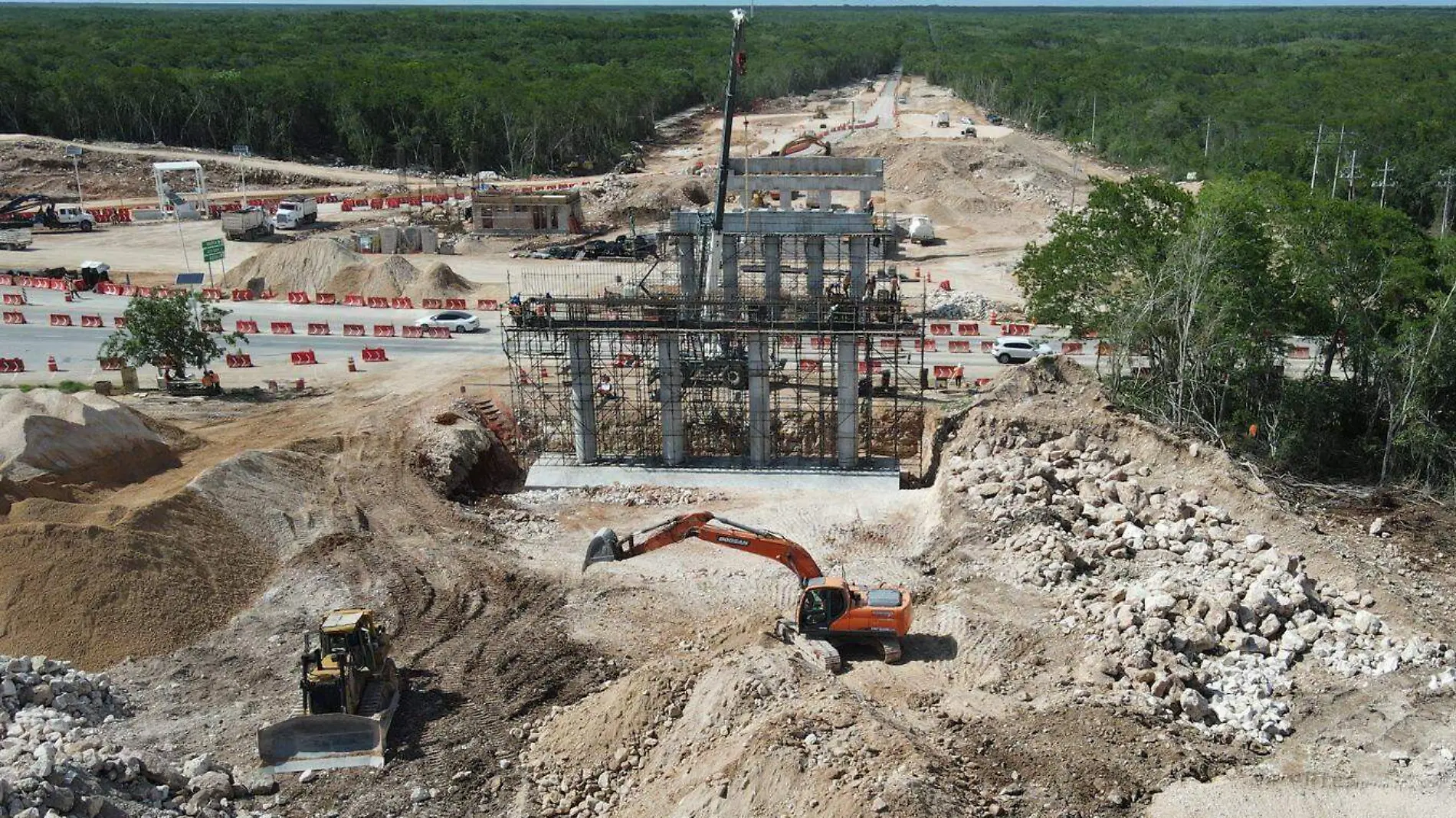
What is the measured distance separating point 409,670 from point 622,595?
5272 millimetres

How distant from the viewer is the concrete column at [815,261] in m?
40.3

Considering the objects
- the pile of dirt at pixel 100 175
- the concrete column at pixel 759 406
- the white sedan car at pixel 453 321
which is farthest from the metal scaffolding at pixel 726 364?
the pile of dirt at pixel 100 175

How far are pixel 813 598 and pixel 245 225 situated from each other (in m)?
57.6

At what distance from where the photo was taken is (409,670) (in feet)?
84.6

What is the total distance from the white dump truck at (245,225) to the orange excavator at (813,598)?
Answer: 54170mm

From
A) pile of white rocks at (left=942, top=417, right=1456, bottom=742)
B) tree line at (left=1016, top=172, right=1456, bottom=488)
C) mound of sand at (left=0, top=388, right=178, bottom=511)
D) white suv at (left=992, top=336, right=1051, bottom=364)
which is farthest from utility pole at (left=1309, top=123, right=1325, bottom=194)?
mound of sand at (left=0, top=388, right=178, bottom=511)

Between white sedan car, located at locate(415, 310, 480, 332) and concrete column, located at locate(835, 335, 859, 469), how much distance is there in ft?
71.8

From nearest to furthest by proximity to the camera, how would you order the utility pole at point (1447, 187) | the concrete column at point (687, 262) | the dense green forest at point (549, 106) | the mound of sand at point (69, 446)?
the mound of sand at point (69, 446)
the concrete column at point (687, 262)
the utility pole at point (1447, 187)
the dense green forest at point (549, 106)

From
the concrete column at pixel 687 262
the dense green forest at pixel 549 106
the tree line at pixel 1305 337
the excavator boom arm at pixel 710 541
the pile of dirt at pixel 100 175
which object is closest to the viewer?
the excavator boom arm at pixel 710 541

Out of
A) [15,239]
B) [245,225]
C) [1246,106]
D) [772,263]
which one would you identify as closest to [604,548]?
[772,263]

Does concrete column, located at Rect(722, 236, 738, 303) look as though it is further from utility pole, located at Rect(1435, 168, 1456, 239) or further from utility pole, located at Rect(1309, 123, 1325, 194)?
utility pole, located at Rect(1309, 123, 1325, 194)

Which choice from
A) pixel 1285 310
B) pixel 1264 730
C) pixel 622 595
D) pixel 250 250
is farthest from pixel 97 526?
pixel 250 250

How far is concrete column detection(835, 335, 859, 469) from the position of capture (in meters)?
35.4

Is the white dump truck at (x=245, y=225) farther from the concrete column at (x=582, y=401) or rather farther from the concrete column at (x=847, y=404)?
the concrete column at (x=847, y=404)
